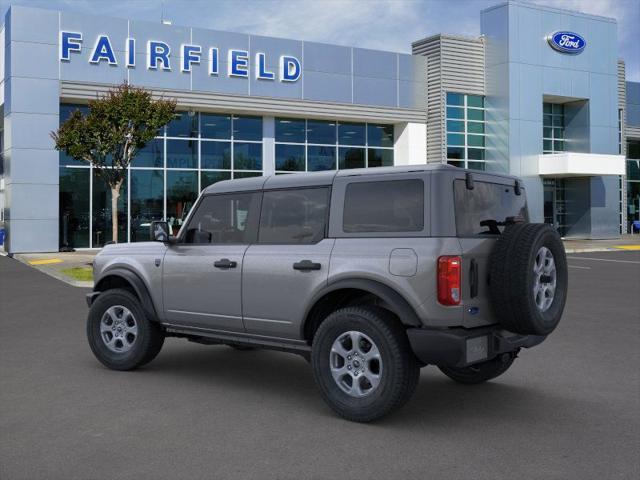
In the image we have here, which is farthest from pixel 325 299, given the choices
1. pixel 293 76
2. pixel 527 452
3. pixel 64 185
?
pixel 293 76

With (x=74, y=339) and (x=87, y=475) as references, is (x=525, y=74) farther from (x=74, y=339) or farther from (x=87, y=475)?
(x=87, y=475)

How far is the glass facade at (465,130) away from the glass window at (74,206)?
50.6 ft

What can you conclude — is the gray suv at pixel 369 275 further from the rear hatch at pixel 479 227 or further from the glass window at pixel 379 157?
the glass window at pixel 379 157

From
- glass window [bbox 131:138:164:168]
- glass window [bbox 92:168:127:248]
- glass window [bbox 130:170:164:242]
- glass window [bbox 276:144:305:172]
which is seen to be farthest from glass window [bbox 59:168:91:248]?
glass window [bbox 276:144:305:172]

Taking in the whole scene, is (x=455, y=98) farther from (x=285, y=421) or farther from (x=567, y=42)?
(x=285, y=421)

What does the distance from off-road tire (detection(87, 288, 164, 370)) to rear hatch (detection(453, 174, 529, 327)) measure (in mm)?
3264

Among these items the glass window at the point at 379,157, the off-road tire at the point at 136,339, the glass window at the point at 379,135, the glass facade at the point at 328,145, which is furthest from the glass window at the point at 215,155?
the off-road tire at the point at 136,339

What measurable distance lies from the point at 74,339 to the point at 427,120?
83.5 ft

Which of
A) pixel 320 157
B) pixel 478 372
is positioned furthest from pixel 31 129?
pixel 478 372

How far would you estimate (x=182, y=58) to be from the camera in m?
27.0

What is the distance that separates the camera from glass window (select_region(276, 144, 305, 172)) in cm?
2994

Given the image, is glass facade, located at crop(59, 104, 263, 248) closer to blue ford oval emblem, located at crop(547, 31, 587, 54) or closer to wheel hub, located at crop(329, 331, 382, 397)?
blue ford oval emblem, located at crop(547, 31, 587, 54)

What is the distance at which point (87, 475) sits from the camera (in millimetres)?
4195

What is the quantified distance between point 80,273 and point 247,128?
13.1 metres
